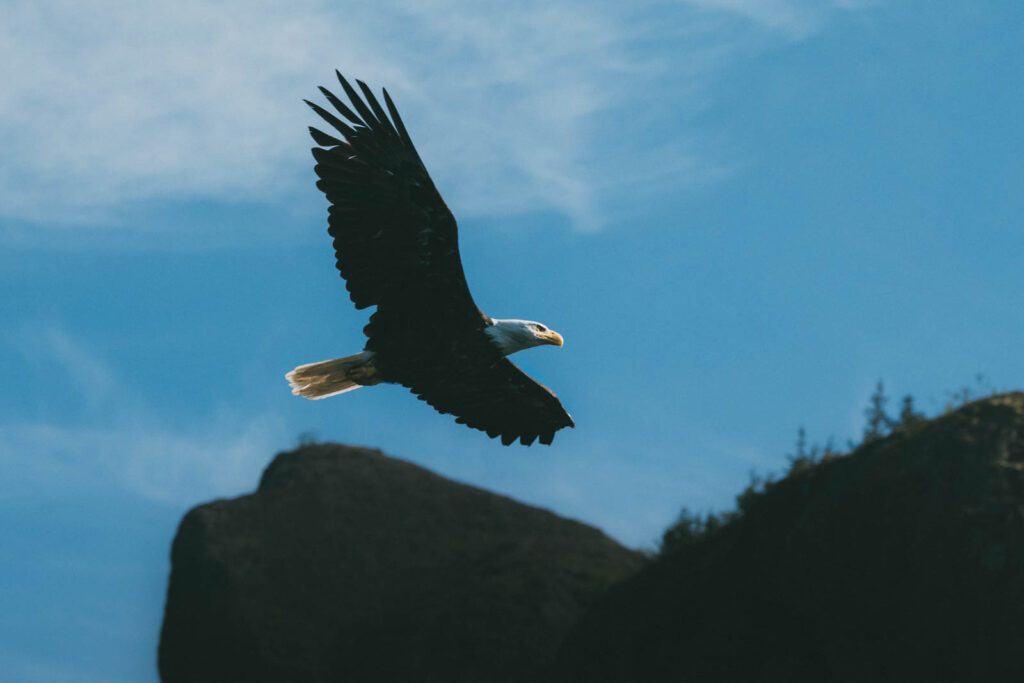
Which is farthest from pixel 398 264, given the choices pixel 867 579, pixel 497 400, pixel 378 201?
pixel 867 579

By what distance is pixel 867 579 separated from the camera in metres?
12.2

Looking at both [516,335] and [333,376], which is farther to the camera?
[333,376]

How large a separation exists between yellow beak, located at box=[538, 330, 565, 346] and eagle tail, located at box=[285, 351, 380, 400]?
1169 mm

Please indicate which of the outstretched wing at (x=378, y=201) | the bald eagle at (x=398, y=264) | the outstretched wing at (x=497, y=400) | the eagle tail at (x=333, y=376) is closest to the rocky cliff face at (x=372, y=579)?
the outstretched wing at (x=497, y=400)

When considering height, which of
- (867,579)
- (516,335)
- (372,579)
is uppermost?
(372,579)

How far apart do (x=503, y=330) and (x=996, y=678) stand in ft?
17.0

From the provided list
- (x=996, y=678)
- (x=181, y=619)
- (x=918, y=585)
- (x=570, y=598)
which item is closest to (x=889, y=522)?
(x=918, y=585)

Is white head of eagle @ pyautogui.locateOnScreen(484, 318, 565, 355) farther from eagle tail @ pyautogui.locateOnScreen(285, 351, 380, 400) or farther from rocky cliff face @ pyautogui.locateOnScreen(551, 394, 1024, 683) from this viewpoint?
rocky cliff face @ pyautogui.locateOnScreen(551, 394, 1024, 683)

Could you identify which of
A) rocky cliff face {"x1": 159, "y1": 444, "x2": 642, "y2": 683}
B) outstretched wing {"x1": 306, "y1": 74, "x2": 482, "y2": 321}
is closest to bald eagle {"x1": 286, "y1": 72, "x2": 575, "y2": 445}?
outstretched wing {"x1": 306, "y1": 74, "x2": 482, "y2": 321}

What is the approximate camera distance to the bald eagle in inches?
338

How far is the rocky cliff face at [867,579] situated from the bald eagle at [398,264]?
4.37m

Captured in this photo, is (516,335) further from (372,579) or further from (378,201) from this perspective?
(372,579)

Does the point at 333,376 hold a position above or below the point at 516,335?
below

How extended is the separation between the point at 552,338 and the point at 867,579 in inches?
179
